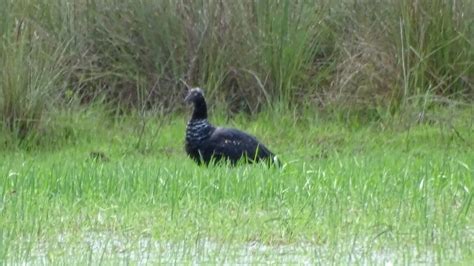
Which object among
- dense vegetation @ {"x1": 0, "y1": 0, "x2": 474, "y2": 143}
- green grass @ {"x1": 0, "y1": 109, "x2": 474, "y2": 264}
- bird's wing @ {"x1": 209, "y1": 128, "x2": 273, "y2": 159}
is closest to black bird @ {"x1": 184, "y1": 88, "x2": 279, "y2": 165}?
bird's wing @ {"x1": 209, "y1": 128, "x2": 273, "y2": 159}

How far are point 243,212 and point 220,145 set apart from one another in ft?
9.63

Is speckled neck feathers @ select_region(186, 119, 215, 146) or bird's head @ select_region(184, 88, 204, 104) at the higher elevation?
bird's head @ select_region(184, 88, 204, 104)

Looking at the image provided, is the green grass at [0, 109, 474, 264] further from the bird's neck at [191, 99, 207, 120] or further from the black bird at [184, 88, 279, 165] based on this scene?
the bird's neck at [191, 99, 207, 120]

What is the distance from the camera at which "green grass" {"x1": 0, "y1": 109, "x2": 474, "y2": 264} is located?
6395mm

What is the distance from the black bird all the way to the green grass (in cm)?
19

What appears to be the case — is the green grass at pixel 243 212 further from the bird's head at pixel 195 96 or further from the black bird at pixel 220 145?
the bird's head at pixel 195 96

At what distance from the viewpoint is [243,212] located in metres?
7.31

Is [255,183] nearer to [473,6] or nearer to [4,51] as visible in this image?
[4,51]

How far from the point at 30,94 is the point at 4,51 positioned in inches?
18.4

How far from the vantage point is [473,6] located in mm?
12930

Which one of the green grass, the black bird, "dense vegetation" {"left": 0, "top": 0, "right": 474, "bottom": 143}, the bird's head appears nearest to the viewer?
the green grass

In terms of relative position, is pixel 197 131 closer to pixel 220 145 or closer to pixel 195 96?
pixel 220 145

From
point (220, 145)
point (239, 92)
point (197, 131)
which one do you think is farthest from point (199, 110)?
point (239, 92)

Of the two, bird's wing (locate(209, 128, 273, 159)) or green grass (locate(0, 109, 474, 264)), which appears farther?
bird's wing (locate(209, 128, 273, 159))
